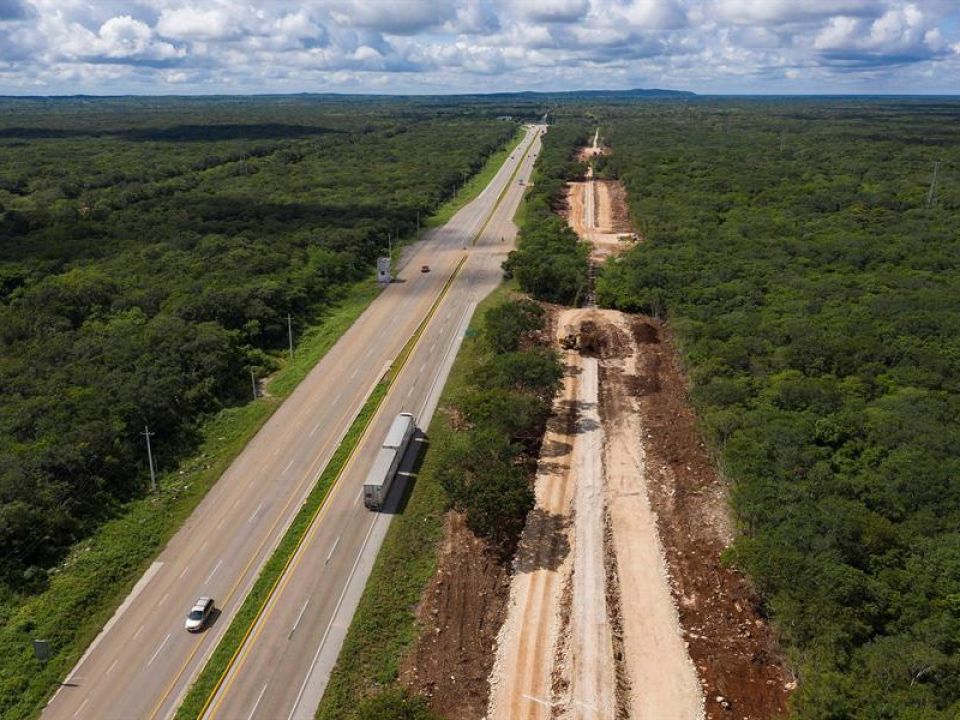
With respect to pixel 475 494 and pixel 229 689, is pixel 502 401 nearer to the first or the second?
pixel 475 494

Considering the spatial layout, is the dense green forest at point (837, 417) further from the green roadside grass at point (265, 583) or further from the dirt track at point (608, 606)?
the green roadside grass at point (265, 583)

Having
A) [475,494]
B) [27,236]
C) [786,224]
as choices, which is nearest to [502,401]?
[475,494]

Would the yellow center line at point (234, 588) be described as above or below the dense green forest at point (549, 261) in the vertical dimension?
below

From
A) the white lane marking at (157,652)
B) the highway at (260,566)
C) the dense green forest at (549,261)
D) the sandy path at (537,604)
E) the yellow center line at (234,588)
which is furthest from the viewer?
the dense green forest at (549,261)

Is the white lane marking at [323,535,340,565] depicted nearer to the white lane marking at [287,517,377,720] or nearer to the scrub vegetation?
the white lane marking at [287,517,377,720]

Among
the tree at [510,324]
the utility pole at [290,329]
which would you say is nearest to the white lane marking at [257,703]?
the tree at [510,324]

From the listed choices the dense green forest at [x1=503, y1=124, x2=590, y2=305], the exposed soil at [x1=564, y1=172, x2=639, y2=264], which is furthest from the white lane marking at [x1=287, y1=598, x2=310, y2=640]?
the exposed soil at [x1=564, y1=172, x2=639, y2=264]
